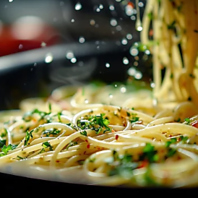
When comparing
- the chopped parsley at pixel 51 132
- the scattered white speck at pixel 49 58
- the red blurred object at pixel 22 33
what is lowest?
the chopped parsley at pixel 51 132

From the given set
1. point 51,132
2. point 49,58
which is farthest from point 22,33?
point 51,132

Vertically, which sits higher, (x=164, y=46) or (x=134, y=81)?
(x=164, y=46)

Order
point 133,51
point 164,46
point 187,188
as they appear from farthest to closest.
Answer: point 133,51, point 164,46, point 187,188

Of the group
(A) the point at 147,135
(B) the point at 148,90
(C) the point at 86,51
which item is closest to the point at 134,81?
(B) the point at 148,90

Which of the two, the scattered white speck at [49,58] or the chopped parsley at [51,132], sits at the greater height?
the scattered white speck at [49,58]

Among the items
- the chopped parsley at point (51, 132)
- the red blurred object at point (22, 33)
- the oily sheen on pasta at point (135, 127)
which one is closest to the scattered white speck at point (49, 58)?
the oily sheen on pasta at point (135, 127)

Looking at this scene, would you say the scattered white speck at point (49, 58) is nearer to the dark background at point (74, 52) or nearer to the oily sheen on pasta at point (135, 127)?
the dark background at point (74, 52)

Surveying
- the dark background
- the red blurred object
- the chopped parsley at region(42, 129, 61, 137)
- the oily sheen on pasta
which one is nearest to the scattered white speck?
the dark background

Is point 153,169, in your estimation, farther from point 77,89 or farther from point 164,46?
point 77,89
